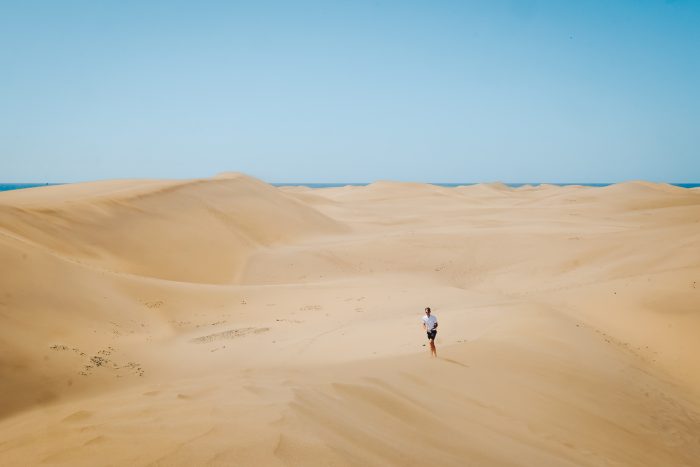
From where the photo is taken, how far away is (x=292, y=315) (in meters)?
12.9

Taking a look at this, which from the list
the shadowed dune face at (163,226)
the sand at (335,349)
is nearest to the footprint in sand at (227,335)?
the sand at (335,349)

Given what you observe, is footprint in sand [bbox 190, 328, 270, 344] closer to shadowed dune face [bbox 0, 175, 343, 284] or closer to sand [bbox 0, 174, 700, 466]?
sand [bbox 0, 174, 700, 466]

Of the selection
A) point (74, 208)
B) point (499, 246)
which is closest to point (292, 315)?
point (74, 208)

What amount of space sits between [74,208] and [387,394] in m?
18.3

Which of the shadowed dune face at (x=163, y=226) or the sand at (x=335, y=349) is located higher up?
the shadowed dune face at (x=163, y=226)

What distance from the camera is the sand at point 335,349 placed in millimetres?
4160

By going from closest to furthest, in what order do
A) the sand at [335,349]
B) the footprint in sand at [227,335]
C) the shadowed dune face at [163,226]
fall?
1. the sand at [335,349]
2. the footprint in sand at [227,335]
3. the shadowed dune face at [163,226]

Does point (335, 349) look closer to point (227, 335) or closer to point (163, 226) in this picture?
point (227, 335)

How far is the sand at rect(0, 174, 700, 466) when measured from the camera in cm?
416

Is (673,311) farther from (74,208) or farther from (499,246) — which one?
(74,208)

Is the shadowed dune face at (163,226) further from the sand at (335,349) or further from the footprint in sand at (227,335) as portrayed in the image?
the footprint in sand at (227,335)

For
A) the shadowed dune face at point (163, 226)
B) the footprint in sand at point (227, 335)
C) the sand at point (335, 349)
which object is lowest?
the footprint in sand at point (227, 335)

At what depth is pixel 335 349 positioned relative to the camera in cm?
924

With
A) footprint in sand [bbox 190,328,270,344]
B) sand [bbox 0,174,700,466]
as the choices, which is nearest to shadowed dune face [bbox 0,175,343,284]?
sand [bbox 0,174,700,466]
